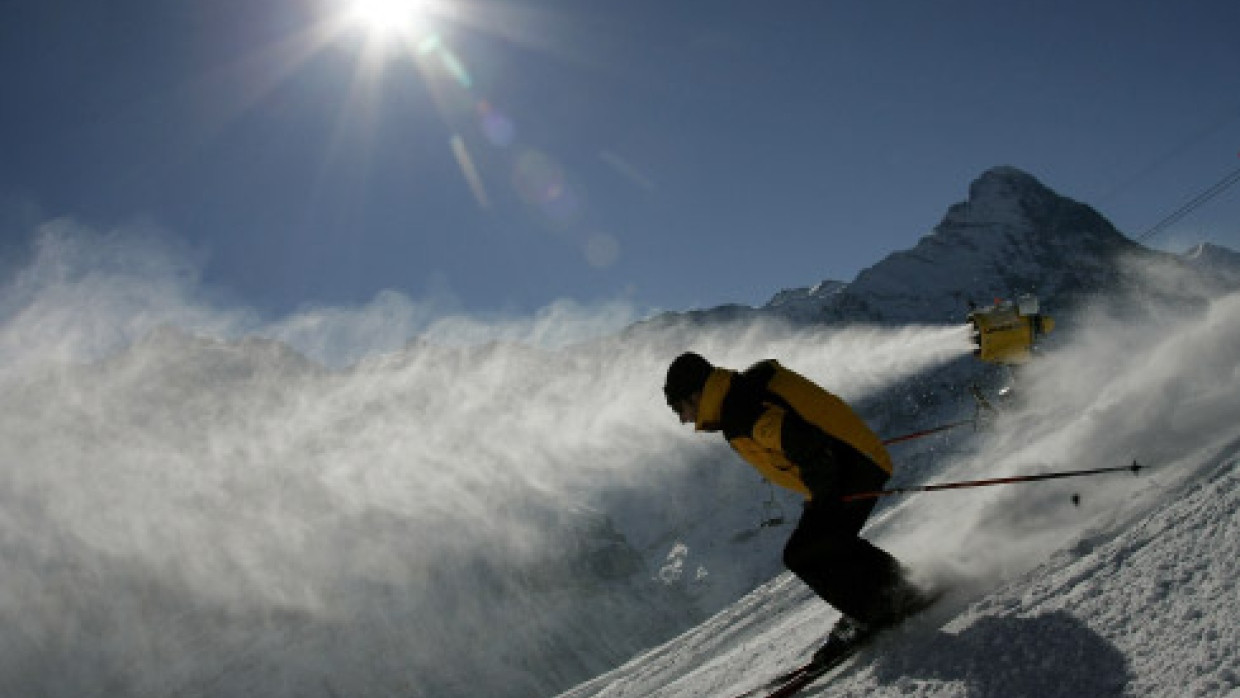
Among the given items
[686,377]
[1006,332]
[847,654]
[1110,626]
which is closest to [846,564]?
[847,654]

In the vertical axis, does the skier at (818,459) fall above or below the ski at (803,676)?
above

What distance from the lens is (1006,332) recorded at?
43.9 feet

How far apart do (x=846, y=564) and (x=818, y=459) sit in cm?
76

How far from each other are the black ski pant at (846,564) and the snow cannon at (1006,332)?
26.7 feet

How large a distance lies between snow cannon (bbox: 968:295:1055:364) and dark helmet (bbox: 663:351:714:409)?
27.8 feet

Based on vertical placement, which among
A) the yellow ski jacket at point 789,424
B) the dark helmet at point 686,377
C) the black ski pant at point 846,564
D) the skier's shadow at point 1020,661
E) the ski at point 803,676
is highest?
the dark helmet at point 686,377

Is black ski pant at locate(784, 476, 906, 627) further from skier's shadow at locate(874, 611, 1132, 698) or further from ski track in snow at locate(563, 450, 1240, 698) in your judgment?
skier's shadow at locate(874, 611, 1132, 698)

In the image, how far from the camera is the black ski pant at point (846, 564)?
6051 millimetres

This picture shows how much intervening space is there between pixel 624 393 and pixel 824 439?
15332 cm

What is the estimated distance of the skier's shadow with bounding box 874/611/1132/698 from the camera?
411cm

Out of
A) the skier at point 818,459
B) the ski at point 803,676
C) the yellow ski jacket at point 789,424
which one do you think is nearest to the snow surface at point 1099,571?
the ski at point 803,676

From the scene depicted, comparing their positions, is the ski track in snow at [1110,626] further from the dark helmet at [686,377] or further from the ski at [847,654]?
the dark helmet at [686,377]

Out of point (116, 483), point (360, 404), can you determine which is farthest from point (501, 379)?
point (116, 483)

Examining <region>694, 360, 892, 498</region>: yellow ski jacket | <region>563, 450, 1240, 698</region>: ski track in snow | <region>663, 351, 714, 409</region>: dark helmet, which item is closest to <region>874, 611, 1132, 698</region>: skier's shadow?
<region>563, 450, 1240, 698</region>: ski track in snow
